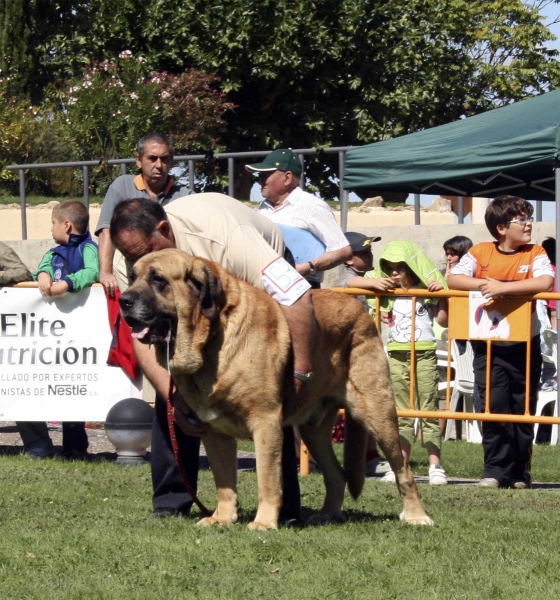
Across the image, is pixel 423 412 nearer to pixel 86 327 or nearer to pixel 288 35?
pixel 86 327

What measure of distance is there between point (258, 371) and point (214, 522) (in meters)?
0.85

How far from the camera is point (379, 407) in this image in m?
5.56

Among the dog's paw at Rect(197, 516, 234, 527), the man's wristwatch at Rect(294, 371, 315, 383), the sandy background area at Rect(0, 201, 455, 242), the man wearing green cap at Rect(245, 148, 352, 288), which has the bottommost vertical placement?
the dog's paw at Rect(197, 516, 234, 527)

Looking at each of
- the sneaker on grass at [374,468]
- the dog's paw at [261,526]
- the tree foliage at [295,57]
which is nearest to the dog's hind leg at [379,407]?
the dog's paw at [261,526]

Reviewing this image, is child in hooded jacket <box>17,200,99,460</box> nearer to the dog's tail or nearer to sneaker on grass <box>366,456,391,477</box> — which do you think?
sneaker on grass <box>366,456,391,477</box>

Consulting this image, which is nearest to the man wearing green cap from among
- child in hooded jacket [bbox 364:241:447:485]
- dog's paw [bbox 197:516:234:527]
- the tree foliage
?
child in hooded jacket [bbox 364:241:447:485]

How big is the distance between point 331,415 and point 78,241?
13.0 feet

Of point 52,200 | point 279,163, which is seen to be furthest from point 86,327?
point 52,200

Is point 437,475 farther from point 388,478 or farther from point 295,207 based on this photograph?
point 295,207

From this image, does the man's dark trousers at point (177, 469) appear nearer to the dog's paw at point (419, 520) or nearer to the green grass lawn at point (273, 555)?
the green grass lawn at point (273, 555)

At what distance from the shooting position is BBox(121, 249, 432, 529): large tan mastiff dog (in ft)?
15.8

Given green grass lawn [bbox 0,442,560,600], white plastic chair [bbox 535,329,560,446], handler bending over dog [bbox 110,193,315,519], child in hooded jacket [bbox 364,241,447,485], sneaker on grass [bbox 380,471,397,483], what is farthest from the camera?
white plastic chair [bbox 535,329,560,446]

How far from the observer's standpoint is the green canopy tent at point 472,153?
9500mm

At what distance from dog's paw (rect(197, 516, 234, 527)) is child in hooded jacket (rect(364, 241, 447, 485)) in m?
3.03
